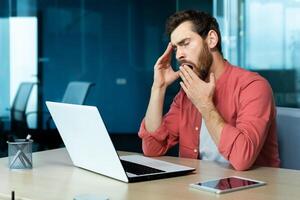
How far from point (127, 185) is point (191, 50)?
683mm

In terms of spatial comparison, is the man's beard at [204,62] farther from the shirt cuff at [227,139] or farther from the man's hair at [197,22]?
the shirt cuff at [227,139]

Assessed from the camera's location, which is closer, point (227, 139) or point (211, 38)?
point (227, 139)

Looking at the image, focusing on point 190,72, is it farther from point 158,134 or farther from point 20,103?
point 20,103

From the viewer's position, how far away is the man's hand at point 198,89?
6.23ft

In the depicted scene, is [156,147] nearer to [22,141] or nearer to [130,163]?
[130,163]

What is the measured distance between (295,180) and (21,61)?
14.9 ft

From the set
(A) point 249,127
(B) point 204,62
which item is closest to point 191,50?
(B) point 204,62

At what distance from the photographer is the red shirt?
180 cm

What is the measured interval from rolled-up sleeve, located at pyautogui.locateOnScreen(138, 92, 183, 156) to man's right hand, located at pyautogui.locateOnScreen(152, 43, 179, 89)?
8 cm

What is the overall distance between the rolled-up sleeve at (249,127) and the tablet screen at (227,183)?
17 centimetres

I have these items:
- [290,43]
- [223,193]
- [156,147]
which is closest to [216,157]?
[156,147]

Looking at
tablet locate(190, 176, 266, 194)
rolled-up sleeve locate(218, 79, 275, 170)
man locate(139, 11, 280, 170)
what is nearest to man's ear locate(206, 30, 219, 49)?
man locate(139, 11, 280, 170)

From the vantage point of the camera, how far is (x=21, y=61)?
578 cm

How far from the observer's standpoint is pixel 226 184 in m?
1.55
